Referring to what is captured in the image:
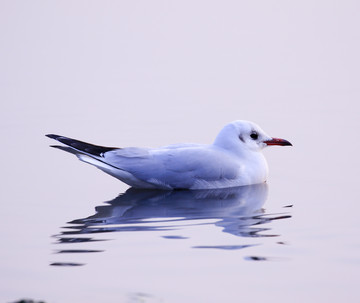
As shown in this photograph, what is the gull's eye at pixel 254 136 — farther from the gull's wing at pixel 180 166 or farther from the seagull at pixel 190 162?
the gull's wing at pixel 180 166

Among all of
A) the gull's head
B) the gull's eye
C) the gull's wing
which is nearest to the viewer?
the gull's wing

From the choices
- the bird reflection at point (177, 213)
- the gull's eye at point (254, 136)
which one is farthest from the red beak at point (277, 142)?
the bird reflection at point (177, 213)

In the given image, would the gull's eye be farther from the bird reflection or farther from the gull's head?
the bird reflection

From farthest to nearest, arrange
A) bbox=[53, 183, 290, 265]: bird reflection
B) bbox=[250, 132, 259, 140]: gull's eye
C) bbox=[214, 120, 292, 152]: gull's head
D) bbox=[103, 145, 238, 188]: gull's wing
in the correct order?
bbox=[250, 132, 259, 140]: gull's eye → bbox=[214, 120, 292, 152]: gull's head → bbox=[103, 145, 238, 188]: gull's wing → bbox=[53, 183, 290, 265]: bird reflection

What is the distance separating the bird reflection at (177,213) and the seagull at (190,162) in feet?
0.37

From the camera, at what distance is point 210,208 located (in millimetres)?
7934

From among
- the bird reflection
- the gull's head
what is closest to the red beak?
the gull's head

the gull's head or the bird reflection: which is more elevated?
the gull's head

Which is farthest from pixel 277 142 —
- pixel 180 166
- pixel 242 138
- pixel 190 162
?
pixel 180 166

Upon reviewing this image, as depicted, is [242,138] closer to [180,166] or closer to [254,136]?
[254,136]

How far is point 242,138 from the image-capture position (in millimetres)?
9391

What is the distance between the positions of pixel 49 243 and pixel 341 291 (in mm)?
2588

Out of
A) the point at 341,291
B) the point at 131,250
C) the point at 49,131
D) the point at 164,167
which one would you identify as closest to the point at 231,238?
the point at 131,250

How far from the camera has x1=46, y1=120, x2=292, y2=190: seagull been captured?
880cm
